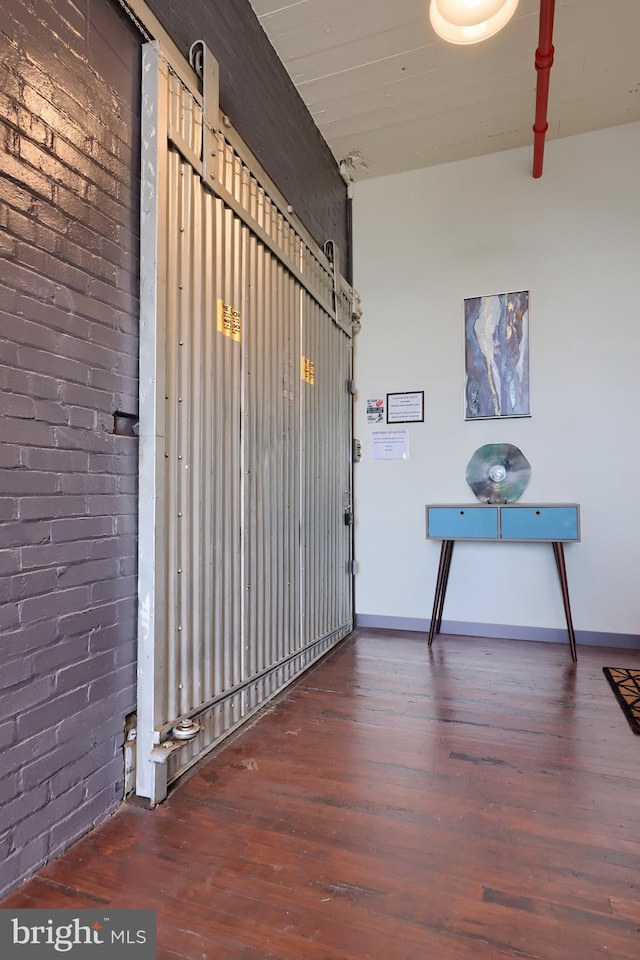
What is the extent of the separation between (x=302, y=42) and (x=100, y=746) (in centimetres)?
360

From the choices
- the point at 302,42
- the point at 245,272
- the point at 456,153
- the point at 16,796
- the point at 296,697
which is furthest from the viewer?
the point at 456,153

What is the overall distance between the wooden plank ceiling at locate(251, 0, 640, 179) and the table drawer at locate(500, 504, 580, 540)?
270 cm

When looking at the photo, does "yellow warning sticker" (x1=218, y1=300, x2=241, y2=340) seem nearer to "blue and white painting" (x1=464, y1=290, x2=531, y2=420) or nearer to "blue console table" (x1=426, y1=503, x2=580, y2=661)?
"blue console table" (x1=426, y1=503, x2=580, y2=661)

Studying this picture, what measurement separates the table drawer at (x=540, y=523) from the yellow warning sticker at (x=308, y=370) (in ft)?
5.12

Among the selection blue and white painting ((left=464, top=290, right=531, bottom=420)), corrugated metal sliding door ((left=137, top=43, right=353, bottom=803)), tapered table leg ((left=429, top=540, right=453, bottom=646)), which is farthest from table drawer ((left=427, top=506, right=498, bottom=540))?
corrugated metal sliding door ((left=137, top=43, right=353, bottom=803))

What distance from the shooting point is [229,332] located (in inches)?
85.2

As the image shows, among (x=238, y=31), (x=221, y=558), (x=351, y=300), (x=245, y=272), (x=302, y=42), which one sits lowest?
(x=221, y=558)

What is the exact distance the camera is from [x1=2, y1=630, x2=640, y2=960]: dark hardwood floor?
115cm

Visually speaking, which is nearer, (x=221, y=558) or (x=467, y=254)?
(x=221, y=558)

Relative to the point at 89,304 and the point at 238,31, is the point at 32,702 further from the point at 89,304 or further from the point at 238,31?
the point at 238,31

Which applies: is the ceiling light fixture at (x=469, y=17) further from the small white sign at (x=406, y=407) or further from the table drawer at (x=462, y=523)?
the table drawer at (x=462, y=523)

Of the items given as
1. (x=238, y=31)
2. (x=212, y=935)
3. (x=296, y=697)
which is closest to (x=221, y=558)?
(x=296, y=697)

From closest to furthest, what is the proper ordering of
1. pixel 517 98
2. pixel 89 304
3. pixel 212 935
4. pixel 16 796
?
pixel 212 935, pixel 16 796, pixel 89 304, pixel 517 98

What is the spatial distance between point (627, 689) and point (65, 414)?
9.77 feet
